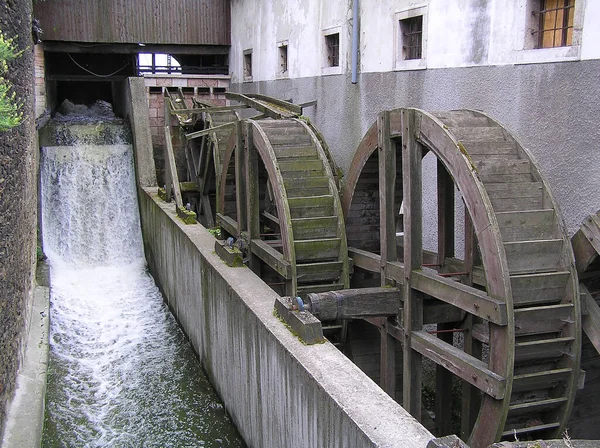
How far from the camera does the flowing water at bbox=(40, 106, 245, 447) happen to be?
6.74 m

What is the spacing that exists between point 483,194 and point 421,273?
0.99 m

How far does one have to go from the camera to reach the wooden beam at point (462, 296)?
418 centimetres

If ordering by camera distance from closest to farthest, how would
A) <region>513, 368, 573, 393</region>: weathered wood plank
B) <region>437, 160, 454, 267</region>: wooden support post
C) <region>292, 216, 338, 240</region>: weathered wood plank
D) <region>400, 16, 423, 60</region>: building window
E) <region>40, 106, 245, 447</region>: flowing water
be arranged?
<region>513, 368, 573, 393</region>: weathered wood plank
<region>437, 160, 454, 267</region>: wooden support post
<region>292, 216, 338, 240</region>: weathered wood plank
<region>40, 106, 245, 447</region>: flowing water
<region>400, 16, 423, 60</region>: building window

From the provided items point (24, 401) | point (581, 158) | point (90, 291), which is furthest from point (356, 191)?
point (90, 291)

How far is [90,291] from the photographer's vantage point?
1105 centimetres

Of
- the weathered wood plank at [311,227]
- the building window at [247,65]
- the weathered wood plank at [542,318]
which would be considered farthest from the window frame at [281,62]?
the weathered wood plank at [542,318]

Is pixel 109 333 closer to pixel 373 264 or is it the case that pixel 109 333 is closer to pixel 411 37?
pixel 373 264

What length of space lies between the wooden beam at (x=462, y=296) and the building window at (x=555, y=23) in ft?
6.76

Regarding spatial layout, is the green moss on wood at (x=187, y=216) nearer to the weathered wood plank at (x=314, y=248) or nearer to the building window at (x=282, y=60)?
the weathered wood plank at (x=314, y=248)

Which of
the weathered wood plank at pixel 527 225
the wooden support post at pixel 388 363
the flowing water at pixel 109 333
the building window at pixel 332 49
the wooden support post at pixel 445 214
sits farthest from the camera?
the building window at pixel 332 49

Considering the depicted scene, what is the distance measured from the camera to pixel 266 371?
205 inches

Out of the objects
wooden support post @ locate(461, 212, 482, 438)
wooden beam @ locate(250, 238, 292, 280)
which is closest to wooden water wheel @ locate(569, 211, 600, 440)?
wooden support post @ locate(461, 212, 482, 438)

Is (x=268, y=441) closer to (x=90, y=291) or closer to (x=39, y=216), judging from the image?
(x=90, y=291)

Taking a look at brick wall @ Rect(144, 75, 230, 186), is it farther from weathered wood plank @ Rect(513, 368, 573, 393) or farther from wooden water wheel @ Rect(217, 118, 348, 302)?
weathered wood plank @ Rect(513, 368, 573, 393)
